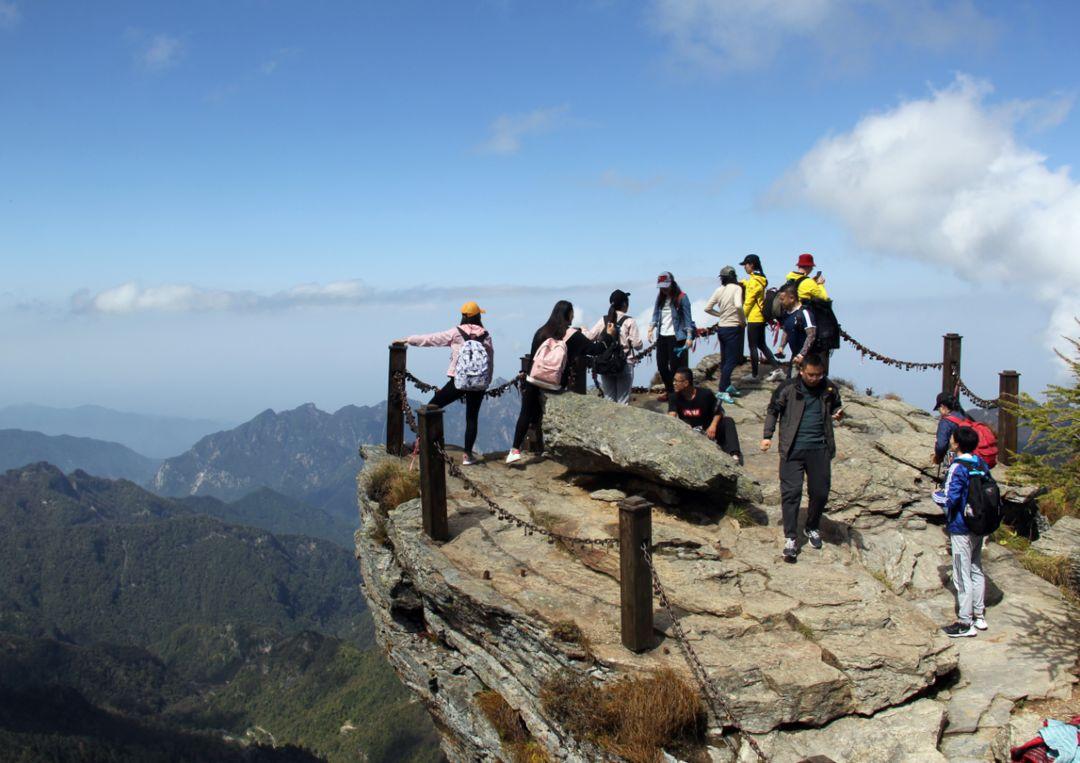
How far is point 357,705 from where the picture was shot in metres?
141

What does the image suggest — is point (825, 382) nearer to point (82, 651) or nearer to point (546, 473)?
point (546, 473)

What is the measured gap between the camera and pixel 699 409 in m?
11.9

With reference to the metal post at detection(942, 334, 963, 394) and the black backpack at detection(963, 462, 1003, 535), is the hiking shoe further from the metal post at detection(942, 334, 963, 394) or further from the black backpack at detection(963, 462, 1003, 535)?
the metal post at detection(942, 334, 963, 394)

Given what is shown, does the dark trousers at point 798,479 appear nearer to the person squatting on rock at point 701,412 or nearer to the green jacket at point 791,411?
the green jacket at point 791,411

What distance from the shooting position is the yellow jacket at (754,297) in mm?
15336

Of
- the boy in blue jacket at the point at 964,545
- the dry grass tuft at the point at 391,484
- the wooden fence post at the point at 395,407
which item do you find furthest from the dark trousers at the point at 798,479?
the wooden fence post at the point at 395,407

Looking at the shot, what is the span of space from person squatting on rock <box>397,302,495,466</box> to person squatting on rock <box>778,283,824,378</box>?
19.2ft

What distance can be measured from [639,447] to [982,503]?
4.15 metres

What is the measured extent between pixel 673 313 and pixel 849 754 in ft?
28.1

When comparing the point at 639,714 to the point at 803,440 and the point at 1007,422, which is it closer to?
the point at 803,440

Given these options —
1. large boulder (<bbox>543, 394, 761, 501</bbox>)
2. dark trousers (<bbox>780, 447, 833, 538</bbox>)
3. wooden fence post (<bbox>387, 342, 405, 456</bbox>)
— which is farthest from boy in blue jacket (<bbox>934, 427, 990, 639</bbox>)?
wooden fence post (<bbox>387, 342, 405, 456</bbox>)

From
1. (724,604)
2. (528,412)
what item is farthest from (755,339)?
(724,604)

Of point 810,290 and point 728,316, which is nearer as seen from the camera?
point 810,290

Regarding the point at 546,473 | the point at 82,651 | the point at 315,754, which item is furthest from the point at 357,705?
the point at 546,473
